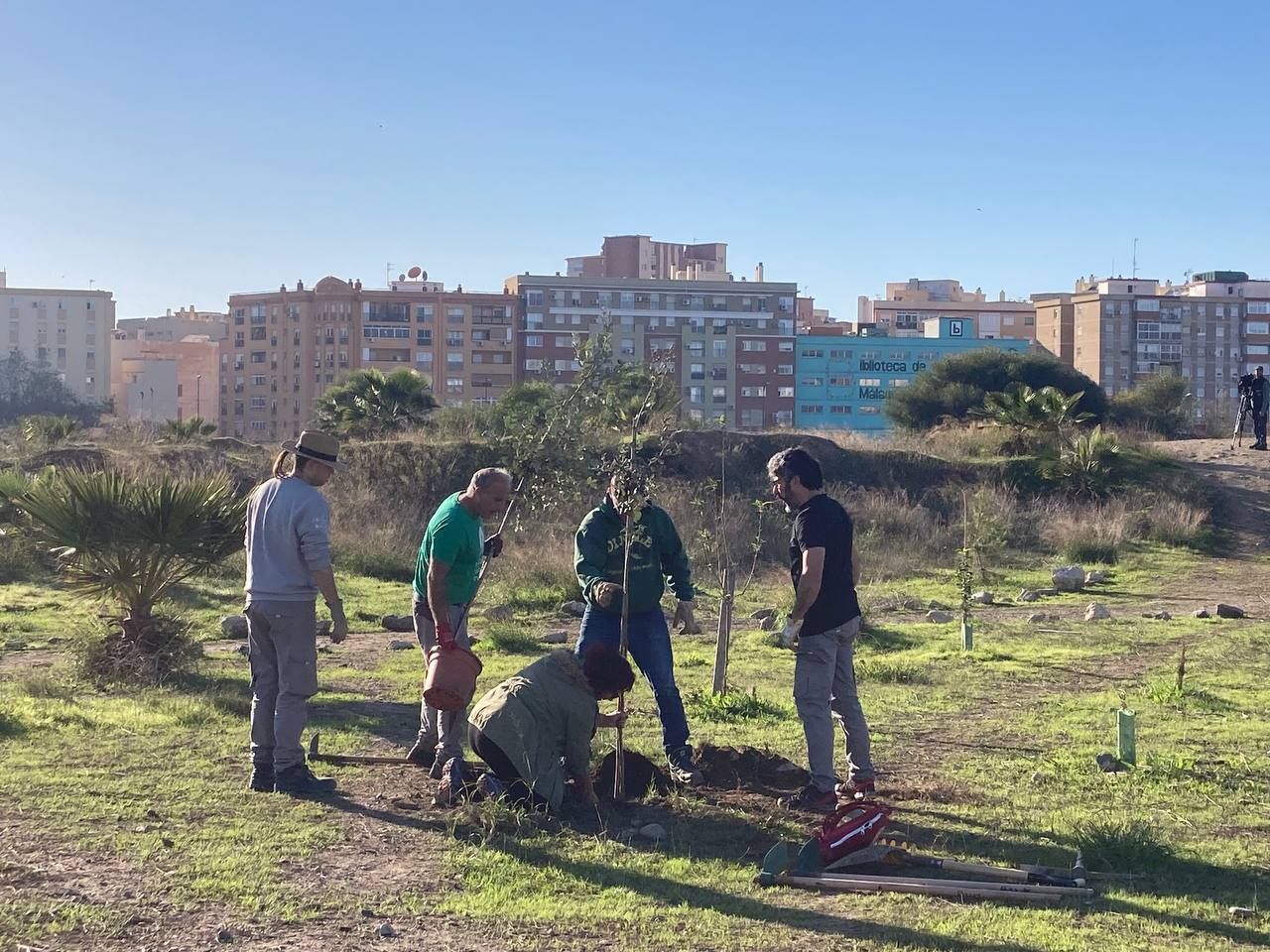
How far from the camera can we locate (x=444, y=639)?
7188 mm

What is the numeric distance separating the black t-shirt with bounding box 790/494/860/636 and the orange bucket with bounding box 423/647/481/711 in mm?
1705

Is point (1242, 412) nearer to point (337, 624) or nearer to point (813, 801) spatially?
point (813, 801)

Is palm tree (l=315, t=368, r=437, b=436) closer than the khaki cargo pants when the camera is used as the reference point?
No

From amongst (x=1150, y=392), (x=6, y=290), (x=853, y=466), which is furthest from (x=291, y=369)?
(x=853, y=466)

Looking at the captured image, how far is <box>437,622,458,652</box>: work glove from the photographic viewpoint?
7.17 meters

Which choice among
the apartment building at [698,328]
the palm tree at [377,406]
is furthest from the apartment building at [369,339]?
the palm tree at [377,406]

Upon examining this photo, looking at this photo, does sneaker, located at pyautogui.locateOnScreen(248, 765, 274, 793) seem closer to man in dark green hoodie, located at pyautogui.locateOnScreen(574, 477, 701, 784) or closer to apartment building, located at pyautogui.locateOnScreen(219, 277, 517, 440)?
man in dark green hoodie, located at pyautogui.locateOnScreen(574, 477, 701, 784)

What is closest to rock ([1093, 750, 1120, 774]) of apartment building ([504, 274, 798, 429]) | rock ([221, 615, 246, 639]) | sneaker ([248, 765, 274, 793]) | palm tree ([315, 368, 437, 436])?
sneaker ([248, 765, 274, 793])

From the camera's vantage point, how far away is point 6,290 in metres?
125

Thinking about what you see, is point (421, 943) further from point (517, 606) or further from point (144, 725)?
point (517, 606)

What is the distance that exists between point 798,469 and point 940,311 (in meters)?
124

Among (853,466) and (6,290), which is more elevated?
(6,290)

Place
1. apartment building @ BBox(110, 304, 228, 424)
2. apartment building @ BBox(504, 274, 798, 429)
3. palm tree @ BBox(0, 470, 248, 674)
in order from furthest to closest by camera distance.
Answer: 1. apartment building @ BBox(110, 304, 228, 424)
2. apartment building @ BBox(504, 274, 798, 429)
3. palm tree @ BBox(0, 470, 248, 674)

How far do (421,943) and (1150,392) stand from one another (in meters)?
58.1
